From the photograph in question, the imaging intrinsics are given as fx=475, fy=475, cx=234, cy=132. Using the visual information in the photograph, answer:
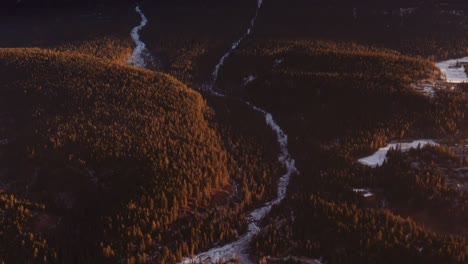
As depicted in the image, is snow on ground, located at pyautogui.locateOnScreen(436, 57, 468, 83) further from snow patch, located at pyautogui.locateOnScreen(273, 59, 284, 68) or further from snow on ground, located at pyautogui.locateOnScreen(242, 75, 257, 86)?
snow on ground, located at pyautogui.locateOnScreen(242, 75, 257, 86)

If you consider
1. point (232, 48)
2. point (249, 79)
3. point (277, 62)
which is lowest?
point (249, 79)

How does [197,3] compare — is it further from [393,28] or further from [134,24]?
[393,28]

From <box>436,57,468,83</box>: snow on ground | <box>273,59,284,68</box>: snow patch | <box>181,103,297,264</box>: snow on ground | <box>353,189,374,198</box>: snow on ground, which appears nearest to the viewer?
<box>181,103,297,264</box>: snow on ground

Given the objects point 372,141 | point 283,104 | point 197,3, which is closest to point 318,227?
point 372,141

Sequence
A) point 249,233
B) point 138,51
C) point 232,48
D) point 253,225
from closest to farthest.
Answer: point 249,233 < point 253,225 < point 232,48 < point 138,51

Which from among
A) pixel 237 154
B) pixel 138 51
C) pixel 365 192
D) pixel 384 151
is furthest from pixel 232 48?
pixel 365 192

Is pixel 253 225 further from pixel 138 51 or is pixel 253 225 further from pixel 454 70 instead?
pixel 138 51

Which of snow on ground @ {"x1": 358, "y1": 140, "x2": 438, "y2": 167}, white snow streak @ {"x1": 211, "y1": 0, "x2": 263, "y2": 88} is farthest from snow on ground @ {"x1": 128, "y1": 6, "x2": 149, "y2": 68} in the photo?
snow on ground @ {"x1": 358, "y1": 140, "x2": 438, "y2": 167}
